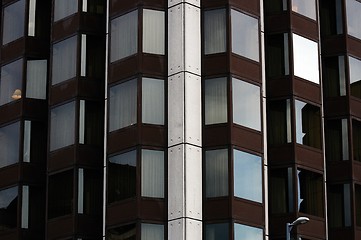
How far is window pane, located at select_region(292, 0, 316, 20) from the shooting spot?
54.2m

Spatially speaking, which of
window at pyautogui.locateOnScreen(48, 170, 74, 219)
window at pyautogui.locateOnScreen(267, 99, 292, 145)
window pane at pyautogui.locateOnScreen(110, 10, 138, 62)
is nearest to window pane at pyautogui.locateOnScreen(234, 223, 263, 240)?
window at pyautogui.locateOnScreen(267, 99, 292, 145)

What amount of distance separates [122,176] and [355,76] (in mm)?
14296

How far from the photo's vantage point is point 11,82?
55.9m

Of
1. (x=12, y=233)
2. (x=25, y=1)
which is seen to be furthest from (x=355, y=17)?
(x=12, y=233)

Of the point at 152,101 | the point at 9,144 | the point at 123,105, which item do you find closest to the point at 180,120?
the point at 152,101

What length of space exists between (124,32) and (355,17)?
13267mm

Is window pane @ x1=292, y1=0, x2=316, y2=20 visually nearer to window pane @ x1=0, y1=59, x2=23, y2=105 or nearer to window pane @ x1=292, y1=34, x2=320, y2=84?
window pane @ x1=292, y1=34, x2=320, y2=84

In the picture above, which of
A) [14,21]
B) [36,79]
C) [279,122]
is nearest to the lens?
[279,122]

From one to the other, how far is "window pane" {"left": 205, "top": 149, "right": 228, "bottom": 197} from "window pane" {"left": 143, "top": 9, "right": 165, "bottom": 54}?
5.67 metres

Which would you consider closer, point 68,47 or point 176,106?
point 176,106

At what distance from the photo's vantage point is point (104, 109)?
52312mm

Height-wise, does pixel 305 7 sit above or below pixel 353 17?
below

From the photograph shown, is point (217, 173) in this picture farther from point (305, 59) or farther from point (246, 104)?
point (305, 59)

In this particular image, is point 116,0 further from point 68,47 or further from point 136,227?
point 136,227
